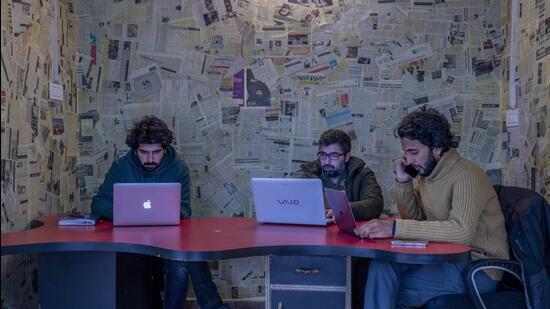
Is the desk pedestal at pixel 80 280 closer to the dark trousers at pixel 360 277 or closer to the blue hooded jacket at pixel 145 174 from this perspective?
the blue hooded jacket at pixel 145 174

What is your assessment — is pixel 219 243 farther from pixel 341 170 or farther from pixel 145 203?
pixel 341 170

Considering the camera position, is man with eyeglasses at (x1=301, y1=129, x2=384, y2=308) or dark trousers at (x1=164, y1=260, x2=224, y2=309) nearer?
dark trousers at (x1=164, y1=260, x2=224, y2=309)

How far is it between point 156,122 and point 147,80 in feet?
1.60

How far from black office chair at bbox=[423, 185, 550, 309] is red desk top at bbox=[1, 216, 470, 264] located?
0.21 meters

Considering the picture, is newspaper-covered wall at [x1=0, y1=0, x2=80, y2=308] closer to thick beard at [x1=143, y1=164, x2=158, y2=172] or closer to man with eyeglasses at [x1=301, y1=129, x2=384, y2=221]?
thick beard at [x1=143, y1=164, x2=158, y2=172]

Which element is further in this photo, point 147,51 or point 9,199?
point 147,51

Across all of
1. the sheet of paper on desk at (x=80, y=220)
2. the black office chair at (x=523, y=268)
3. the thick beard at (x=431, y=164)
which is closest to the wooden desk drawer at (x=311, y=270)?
the black office chair at (x=523, y=268)

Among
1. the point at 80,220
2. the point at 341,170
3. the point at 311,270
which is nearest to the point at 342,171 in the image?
the point at 341,170

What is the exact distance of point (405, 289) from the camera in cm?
241

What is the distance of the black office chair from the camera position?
7.14 feet

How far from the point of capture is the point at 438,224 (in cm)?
229

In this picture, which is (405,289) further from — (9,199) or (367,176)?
(9,199)

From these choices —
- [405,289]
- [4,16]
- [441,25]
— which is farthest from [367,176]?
[4,16]

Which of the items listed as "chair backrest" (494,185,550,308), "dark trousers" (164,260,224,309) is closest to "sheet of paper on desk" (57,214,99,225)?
"dark trousers" (164,260,224,309)
